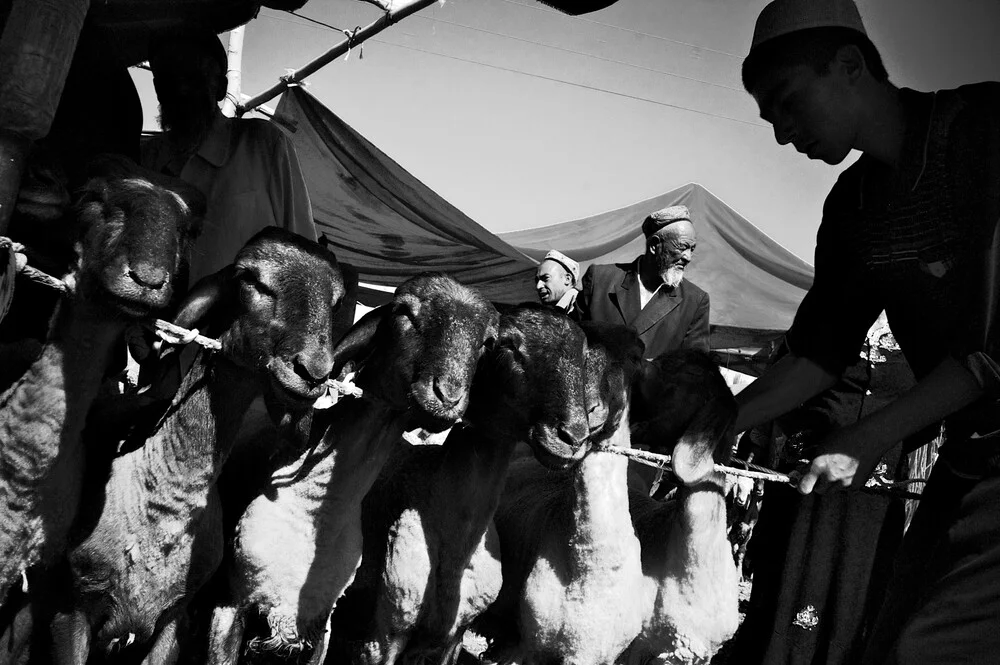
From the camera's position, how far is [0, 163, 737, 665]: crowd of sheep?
3289mm

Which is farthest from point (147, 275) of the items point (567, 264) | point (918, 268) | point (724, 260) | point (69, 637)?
point (724, 260)

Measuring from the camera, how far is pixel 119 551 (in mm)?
3473

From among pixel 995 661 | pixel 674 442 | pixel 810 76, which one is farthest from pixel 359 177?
pixel 995 661

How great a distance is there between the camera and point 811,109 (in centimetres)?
354

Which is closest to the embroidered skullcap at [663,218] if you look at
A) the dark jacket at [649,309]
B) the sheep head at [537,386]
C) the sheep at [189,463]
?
the dark jacket at [649,309]

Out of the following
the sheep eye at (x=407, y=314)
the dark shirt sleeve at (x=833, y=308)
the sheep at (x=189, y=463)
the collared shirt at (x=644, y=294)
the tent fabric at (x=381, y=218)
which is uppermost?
the tent fabric at (x=381, y=218)

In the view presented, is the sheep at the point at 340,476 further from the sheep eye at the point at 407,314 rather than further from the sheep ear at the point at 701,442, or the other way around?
the sheep ear at the point at 701,442

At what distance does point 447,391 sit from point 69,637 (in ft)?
5.13

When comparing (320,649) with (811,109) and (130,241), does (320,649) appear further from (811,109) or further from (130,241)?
(811,109)

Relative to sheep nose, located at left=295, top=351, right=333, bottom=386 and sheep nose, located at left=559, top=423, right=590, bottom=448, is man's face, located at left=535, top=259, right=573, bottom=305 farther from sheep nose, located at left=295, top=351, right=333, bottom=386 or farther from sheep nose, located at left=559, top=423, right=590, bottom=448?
sheep nose, located at left=295, top=351, right=333, bottom=386

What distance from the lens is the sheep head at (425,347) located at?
11.4 ft

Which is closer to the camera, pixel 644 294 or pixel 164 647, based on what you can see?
pixel 164 647

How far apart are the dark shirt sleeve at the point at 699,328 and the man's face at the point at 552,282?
87 cm

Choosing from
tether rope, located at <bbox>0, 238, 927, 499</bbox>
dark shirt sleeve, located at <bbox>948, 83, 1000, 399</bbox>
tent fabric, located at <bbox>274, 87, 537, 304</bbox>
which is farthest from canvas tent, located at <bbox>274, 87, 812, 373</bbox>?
dark shirt sleeve, located at <bbox>948, 83, 1000, 399</bbox>
